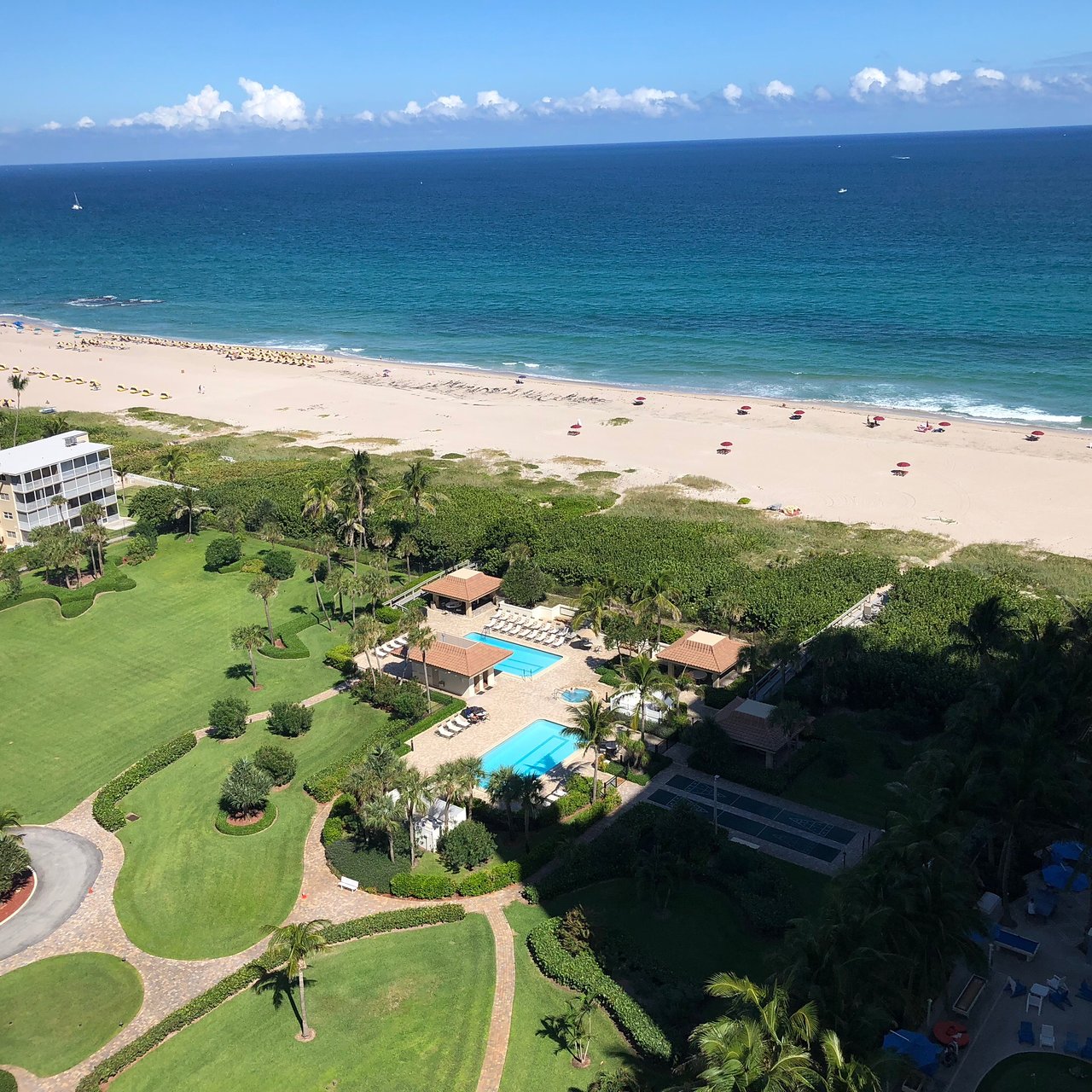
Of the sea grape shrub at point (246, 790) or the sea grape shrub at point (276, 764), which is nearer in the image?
the sea grape shrub at point (246, 790)

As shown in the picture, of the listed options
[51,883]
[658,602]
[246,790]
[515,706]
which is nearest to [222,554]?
[515,706]

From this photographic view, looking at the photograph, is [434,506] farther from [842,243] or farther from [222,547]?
[842,243]

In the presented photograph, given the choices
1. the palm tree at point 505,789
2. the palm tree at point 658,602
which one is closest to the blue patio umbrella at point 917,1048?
the palm tree at point 505,789

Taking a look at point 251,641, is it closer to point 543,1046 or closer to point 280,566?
point 280,566

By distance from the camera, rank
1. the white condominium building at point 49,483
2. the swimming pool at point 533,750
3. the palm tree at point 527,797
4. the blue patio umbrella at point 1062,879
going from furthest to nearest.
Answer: the white condominium building at point 49,483 < the swimming pool at point 533,750 < the palm tree at point 527,797 < the blue patio umbrella at point 1062,879

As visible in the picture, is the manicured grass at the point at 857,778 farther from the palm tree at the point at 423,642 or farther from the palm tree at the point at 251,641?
the palm tree at the point at 251,641

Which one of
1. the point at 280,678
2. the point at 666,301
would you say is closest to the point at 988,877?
the point at 280,678

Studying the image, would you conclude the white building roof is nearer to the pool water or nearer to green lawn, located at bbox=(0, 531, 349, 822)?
A: green lawn, located at bbox=(0, 531, 349, 822)

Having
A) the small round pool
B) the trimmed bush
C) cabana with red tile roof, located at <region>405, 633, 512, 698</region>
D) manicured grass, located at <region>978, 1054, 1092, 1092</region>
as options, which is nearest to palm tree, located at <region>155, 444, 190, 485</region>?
cabana with red tile roof, located at <region>405, 633, 512, 698</region>
